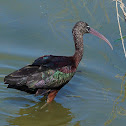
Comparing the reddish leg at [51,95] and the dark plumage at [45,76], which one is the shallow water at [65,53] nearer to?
the reddish leg at [51,95]

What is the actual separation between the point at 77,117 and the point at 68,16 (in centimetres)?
372

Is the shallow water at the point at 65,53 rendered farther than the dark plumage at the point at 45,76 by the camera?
Yes

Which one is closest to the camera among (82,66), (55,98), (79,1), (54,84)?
(54,84)

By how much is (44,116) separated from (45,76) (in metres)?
0.71

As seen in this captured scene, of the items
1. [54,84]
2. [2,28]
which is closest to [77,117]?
[54,84]

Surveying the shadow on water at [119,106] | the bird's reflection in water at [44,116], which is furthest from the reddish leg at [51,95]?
the shadow on water at [119,106]

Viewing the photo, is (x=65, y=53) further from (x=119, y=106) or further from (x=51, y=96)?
(x=119, y=106)

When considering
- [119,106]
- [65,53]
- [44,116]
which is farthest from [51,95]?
[65,53]

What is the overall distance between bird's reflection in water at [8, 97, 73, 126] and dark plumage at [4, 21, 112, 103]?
22cm

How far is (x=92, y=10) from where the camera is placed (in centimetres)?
1025

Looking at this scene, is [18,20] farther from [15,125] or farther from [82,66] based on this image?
[15,125]

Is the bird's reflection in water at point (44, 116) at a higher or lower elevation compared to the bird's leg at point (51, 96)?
lower

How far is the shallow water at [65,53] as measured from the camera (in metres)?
7.21

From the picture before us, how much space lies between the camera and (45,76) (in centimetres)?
719
